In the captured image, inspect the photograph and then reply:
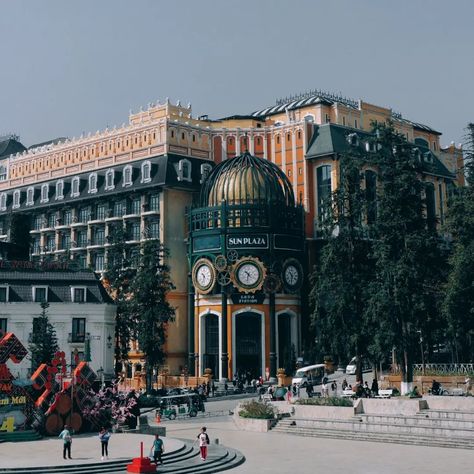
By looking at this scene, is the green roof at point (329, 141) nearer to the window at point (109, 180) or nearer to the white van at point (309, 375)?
the window at point (109, 180)

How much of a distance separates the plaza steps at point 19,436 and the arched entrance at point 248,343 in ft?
145

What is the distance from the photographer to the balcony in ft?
227

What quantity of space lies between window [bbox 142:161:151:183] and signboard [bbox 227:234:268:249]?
15.6 meters

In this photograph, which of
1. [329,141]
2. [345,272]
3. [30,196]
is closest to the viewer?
[345,272]

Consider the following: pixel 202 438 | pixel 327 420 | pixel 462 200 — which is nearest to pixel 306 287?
pixel 462 200

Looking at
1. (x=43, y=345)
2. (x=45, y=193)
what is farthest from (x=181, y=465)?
(x=45, y=193)

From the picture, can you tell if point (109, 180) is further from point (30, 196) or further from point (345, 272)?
point (345, 272)

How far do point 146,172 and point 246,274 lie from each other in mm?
20020

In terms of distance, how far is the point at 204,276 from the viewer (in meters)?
87.4

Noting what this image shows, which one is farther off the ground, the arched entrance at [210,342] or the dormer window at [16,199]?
the dormer window at [16,199]

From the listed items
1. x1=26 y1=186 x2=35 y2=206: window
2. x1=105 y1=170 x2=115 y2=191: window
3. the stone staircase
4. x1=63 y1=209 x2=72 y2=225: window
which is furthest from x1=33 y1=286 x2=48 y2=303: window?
x1=26 y1=186 x2=35 y2=206: window

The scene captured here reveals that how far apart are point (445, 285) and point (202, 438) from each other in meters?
28.3

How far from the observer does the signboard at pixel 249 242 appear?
85.9 meters

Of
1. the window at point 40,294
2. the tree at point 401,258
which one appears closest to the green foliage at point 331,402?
the tree at point 401,258
